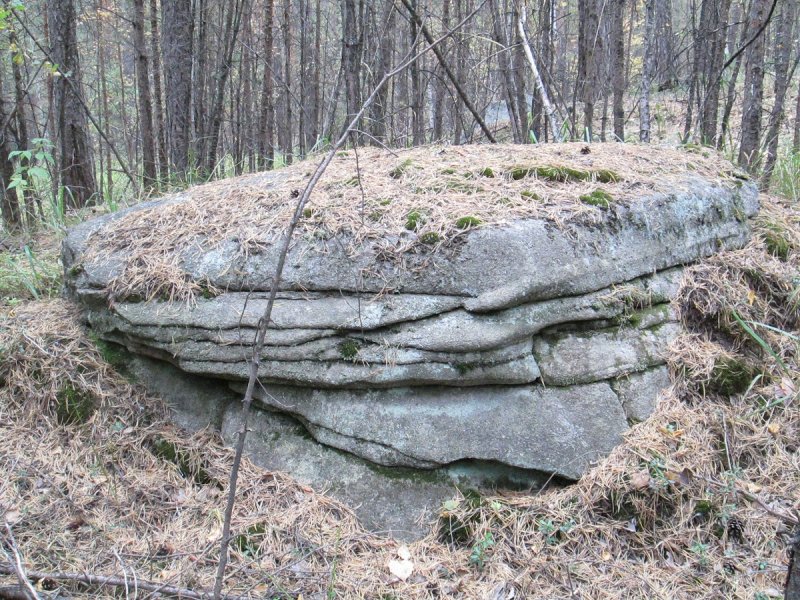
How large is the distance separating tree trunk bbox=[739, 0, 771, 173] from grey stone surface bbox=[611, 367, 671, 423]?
3.26 meters

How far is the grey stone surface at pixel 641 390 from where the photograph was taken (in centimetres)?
282

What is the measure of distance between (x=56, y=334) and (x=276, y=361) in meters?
1.48

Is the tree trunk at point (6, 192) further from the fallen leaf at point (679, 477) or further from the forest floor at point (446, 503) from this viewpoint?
the fallen leaf at point (679, 477)

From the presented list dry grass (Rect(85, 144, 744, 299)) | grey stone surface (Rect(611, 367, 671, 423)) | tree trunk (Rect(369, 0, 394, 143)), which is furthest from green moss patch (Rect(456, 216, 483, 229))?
tree trunk (Rect(369, 0, 394, 143))

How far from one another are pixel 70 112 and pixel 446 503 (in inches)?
222

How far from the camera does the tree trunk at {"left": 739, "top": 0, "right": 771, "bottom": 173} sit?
16.3ft

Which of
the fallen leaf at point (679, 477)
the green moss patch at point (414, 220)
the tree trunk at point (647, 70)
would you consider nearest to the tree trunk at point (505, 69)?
the tree trunk at point (647, 70)

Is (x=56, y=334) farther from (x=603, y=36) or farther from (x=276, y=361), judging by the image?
(x=603, y=36)

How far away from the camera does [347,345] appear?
2746 mm

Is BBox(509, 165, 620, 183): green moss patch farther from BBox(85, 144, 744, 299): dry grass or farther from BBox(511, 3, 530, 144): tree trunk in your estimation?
BBox(511, 3, 530, 144): tree trunk

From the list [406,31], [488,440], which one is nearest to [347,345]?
[488,440]

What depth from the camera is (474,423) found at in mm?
2709

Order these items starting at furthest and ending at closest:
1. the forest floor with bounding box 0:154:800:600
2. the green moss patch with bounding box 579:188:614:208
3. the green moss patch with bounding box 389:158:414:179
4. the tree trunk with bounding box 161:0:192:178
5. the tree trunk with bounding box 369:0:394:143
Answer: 1. the tree trunk with bounding box 369:0:394:143
2. the tree trunk with bounding box 161:0:192:178
3. the green moss patch with bounding box 389:158:414:179
4. the green moss patch with bounding box 579:188:614:208
5. the forest floor with bounding box 0:154:800:600

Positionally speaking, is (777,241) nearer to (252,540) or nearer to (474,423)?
(474,423)
